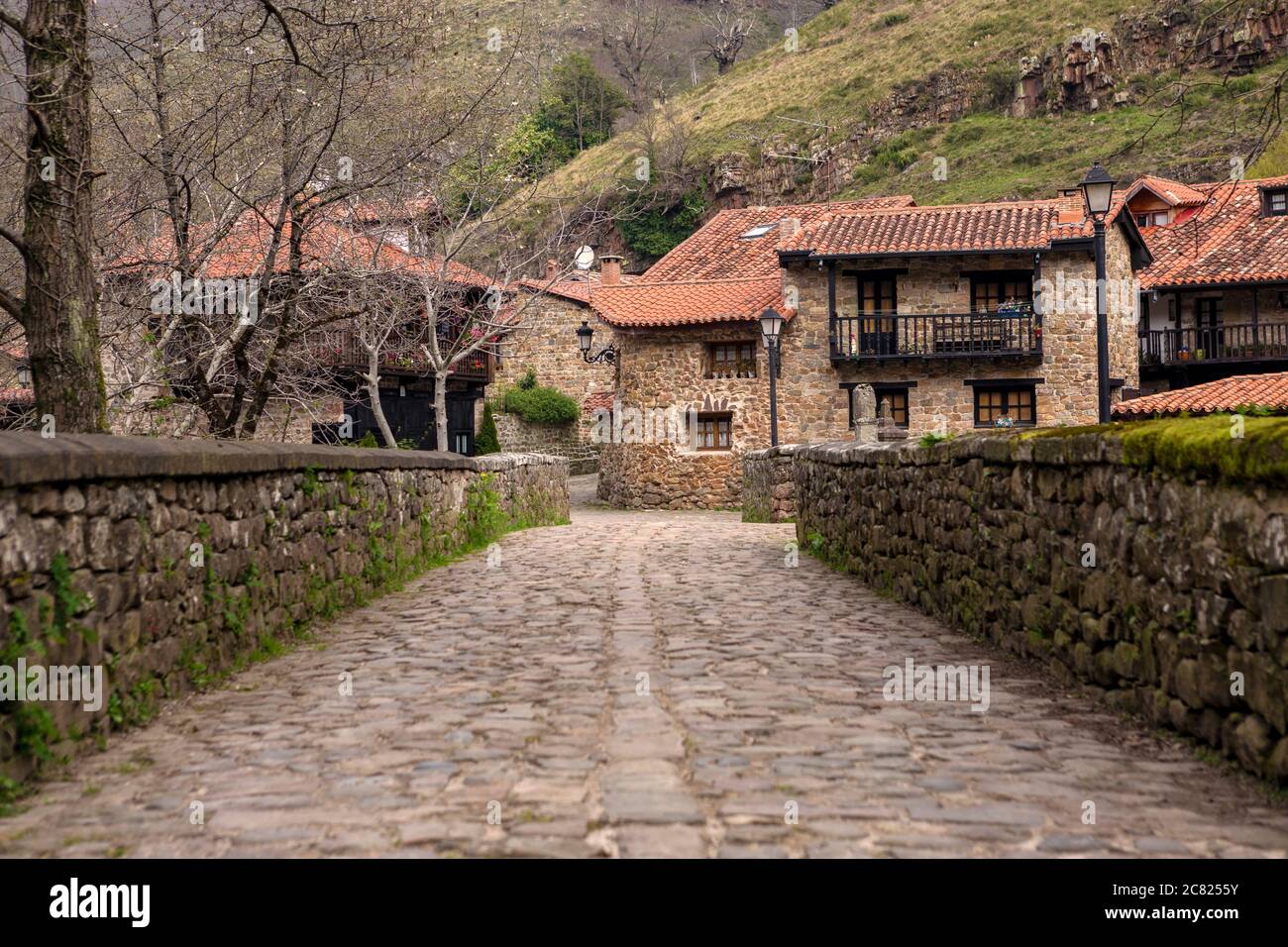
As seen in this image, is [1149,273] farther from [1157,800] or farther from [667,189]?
[1157,800]

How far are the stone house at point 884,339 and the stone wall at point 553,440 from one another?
1115 centimetres

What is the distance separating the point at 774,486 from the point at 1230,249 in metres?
22.8

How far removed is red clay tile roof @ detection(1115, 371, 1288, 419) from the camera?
21750 millimetres

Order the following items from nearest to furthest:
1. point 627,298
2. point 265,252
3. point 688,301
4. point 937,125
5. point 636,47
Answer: point 265,252 < point 688,301 < point 627,298 < point 937,125 < point 636,47

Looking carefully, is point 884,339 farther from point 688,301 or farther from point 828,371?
point 688,301

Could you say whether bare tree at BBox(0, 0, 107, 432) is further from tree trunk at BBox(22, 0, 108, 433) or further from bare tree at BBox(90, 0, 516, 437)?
bare tree at BBox(90, 0, 516, 437)

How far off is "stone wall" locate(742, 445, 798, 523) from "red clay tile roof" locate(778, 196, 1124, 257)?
930cm

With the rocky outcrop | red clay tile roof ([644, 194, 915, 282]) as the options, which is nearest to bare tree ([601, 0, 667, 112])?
the rocky outcrop

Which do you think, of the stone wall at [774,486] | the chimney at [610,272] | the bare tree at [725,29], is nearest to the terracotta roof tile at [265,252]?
the stone wall at [774,486]

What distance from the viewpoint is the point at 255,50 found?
1018 centimetres

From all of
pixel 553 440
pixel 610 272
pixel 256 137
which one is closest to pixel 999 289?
pixel 610 272

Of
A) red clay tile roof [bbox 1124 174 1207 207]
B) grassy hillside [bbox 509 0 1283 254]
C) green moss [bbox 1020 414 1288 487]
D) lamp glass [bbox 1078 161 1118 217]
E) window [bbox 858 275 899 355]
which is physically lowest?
green moss [bbox 1020 414 1288 487]

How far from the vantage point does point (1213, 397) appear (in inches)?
949

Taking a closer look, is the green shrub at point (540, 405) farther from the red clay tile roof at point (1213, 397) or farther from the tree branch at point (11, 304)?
the tree branch at point (11, 304)
